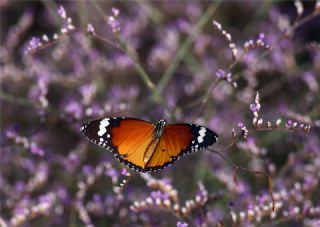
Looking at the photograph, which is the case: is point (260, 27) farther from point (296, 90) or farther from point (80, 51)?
point (80, 51)

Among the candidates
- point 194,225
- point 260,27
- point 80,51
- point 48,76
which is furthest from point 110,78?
point 194,225

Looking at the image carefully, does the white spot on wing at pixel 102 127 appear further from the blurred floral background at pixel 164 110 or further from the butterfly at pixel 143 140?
the blurred floral background at pixel 164 110

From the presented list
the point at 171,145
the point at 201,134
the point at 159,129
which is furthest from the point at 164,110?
the point at 201,134

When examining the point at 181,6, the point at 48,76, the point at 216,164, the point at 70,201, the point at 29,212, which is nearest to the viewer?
the point at 29,212

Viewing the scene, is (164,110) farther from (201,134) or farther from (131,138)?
(201,134)

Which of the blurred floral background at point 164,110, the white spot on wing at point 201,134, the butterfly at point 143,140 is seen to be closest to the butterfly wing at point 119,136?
the butterfly at point 143,140

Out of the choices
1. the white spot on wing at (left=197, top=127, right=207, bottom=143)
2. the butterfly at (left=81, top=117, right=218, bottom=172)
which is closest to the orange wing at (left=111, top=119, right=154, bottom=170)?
the butterfly at (left=81, top=117, right=218, bottom=172)

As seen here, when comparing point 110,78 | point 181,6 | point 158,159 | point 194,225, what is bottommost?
point 194,225

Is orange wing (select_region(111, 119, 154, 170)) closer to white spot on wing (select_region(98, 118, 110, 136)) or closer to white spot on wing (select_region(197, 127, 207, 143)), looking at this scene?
white spot on wing (select_region(98, 118, 110, 136))
